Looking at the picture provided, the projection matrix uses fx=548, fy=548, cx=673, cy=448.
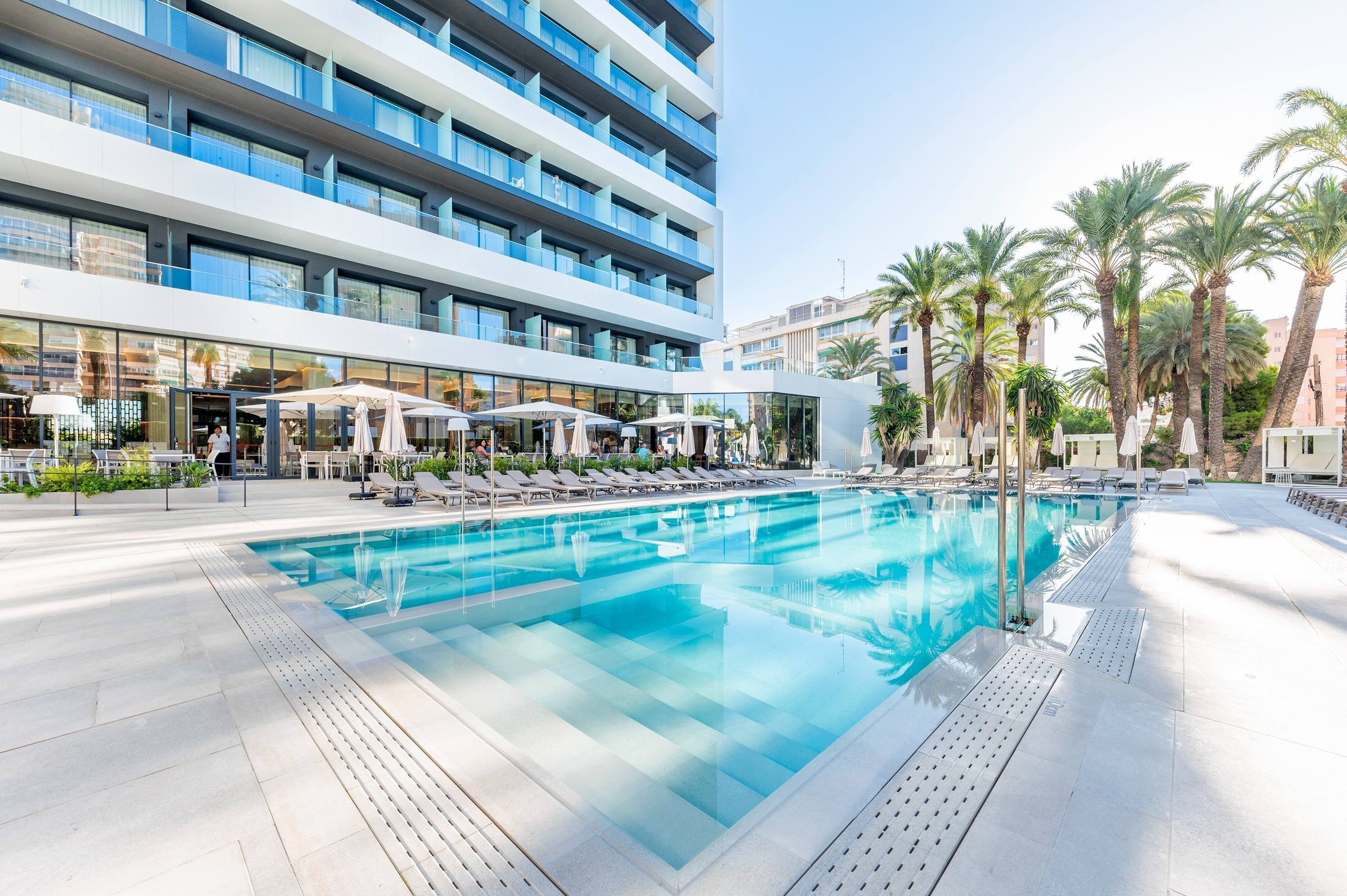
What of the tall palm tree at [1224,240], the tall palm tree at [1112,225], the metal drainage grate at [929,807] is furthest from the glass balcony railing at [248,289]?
the tall palm tree at [1224,240]

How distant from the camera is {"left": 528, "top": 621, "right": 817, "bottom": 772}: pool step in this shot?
10.5ft

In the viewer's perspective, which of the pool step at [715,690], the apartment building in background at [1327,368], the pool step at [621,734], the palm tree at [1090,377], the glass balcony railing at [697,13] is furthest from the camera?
the apartment building in background at [1327,368]

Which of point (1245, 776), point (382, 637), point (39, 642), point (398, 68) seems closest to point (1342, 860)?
point (1245, 776)

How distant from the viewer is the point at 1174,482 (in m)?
17.6

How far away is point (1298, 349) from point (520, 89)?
30779mm

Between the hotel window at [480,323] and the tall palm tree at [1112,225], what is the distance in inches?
878

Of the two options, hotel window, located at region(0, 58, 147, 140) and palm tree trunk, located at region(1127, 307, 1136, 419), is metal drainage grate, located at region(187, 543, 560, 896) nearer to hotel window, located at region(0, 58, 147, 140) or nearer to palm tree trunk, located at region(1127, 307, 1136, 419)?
hotel window, located at region(0, 58, 147, 140)

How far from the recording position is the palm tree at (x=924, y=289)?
25547 mm

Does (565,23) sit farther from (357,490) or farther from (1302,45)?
(1302,45)

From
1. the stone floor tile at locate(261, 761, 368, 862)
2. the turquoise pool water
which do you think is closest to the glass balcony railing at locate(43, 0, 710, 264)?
the turquoise pool water

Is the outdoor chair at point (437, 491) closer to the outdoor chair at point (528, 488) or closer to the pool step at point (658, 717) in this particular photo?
the outdoor chair at point (528, 488)

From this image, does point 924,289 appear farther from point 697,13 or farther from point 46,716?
point 46,716

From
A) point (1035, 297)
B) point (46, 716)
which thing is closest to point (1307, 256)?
point (1035, 297)

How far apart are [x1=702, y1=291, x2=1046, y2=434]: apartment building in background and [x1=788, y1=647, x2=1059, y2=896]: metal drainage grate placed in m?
23.6
